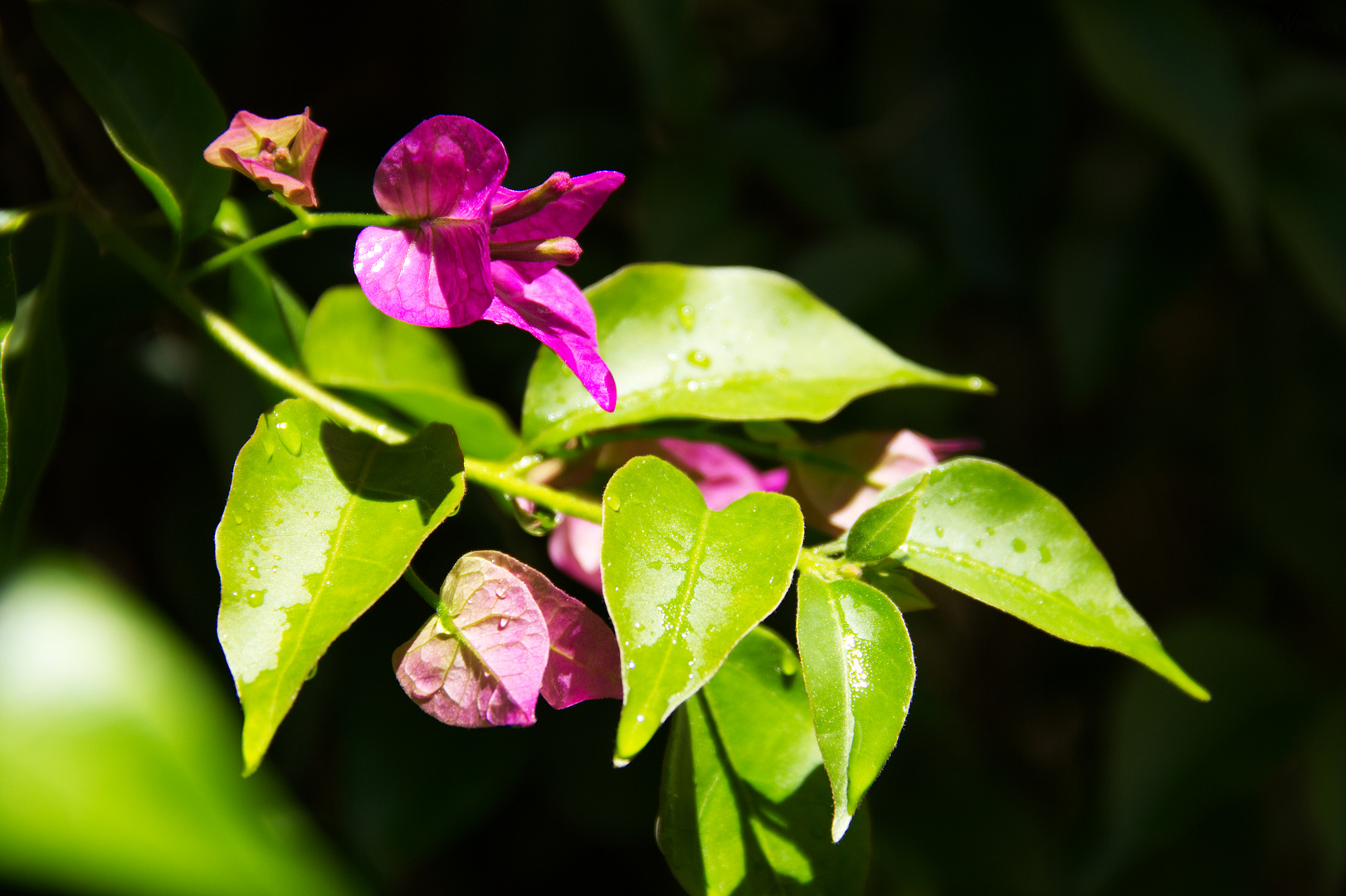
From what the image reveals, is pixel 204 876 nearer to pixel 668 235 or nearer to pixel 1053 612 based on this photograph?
pixel 1053 612

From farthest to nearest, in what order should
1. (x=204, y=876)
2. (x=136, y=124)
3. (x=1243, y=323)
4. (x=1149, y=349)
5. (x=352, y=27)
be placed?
Result: (x=1149, y=349) → (x=1243, y=323) → (x=352, y=27) → (x=136, y=124) → (x=204, y=876)

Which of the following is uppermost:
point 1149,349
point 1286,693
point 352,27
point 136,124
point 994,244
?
point 136,124

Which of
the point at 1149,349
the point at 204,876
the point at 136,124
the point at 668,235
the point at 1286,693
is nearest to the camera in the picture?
the point at 204,876

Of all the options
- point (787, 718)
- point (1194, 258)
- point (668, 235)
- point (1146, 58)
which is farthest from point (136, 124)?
point (1194, 258)

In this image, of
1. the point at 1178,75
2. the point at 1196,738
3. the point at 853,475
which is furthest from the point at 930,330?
the point at 853,475

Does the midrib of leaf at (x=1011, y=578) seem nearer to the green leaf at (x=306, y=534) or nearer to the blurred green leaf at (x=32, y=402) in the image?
the green leaf at (x=306, y=534)

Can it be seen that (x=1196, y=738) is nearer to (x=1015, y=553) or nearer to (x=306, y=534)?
(x=1015, y=553)

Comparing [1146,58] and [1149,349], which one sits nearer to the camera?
[1146,58]
